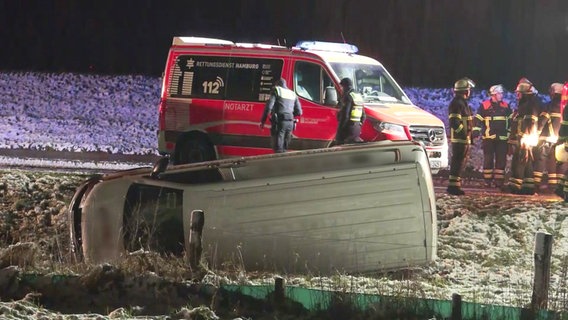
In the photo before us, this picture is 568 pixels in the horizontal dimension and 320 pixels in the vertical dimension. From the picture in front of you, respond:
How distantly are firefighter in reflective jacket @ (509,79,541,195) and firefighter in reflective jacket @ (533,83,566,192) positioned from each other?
0.09m

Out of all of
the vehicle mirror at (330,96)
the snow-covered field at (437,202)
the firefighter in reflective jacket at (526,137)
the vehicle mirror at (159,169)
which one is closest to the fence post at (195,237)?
the snow-covered field at (437,202)

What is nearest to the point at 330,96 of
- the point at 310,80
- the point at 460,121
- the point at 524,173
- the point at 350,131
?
the point at 310,80

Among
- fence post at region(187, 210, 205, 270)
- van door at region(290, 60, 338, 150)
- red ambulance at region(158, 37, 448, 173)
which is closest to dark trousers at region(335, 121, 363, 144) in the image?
red ambulance at region(158, 37, 448, 173)

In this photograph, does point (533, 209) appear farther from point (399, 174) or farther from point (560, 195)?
point (399, 174)

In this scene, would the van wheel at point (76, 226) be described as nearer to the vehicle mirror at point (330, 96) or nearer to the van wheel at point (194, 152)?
the van wheel at point (194, 152)

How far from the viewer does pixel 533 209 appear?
38.8ft

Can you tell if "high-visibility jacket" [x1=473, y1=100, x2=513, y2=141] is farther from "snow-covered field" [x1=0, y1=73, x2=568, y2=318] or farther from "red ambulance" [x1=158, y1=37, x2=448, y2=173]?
"red ambulance" [x1=158, y1=37, x2=448, y2=173]

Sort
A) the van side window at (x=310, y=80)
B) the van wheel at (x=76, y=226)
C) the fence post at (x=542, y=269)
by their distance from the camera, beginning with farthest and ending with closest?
the van side window at (x=310, y=80)
the van wheel at (x=76, y=226)
the fence post at (x=542, y=269)

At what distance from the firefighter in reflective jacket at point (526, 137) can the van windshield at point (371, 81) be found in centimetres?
188

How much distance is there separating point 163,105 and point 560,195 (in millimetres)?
6157

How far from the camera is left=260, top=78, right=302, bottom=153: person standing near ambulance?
11.9 meters

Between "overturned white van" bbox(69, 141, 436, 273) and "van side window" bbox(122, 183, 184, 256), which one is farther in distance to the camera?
"van side window" bbox(122, 183, 184, 256)

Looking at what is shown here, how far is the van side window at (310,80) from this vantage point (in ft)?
40.6

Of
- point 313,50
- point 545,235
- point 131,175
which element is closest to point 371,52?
point 313,50
